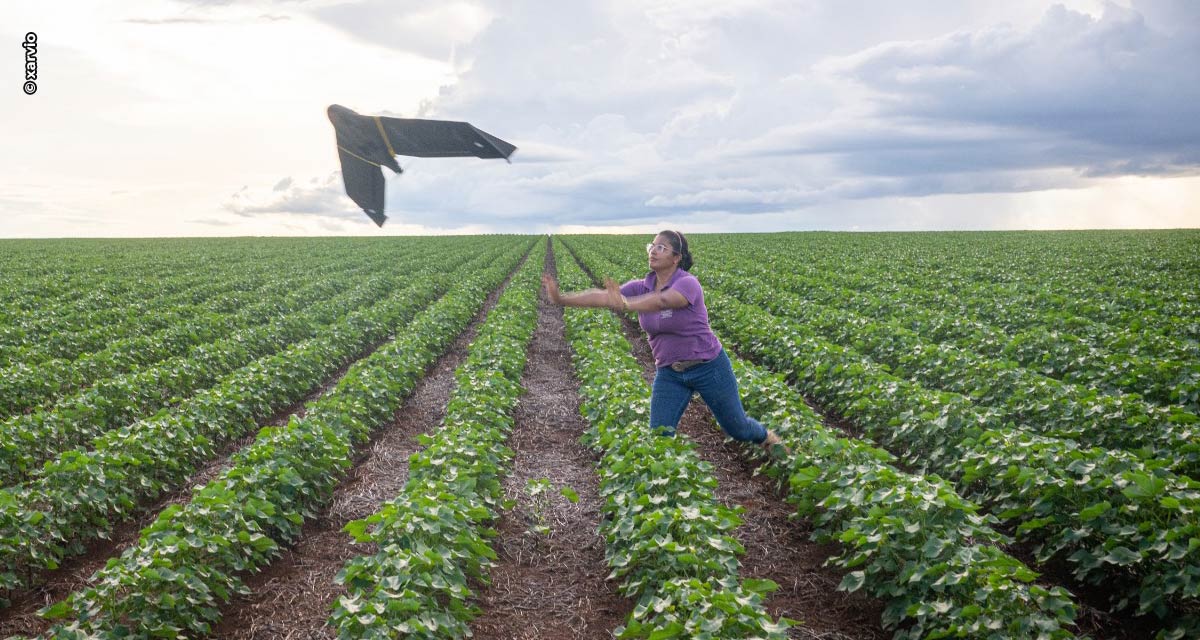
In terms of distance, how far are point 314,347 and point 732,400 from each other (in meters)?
8.10

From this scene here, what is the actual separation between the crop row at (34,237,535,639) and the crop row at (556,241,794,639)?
8.49ft

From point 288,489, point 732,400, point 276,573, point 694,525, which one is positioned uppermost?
point 732,400

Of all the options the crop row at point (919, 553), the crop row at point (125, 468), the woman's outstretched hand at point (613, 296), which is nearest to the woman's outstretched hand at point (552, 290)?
the woman's outstretched hand at point (613, 296)

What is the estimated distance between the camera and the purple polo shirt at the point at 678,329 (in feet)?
19.0

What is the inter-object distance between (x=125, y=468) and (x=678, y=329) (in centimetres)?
518

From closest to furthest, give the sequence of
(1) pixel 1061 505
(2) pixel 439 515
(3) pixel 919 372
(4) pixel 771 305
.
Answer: (2) pixel 439 515 < (1) pixel 1061 505 < (3) pixel 919 372 < (4) pixel 771 305

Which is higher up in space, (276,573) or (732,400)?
(732,400)

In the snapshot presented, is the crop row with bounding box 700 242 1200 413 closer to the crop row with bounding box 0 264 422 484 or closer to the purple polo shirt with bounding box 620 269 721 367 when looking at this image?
the purple polo shirt with bounding box 620 269 721 367

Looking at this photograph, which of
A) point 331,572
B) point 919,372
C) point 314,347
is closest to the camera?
point 331,572

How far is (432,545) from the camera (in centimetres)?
466

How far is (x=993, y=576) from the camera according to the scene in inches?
152

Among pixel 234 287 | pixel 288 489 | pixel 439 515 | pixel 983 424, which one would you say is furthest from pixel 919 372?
pixel 234 287

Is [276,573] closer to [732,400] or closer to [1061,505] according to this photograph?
[732,400]

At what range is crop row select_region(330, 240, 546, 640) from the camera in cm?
384
